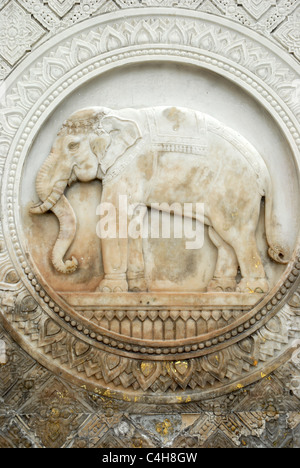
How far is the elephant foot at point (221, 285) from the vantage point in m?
4.21

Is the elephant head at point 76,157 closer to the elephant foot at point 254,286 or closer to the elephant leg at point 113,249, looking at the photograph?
the elephant leg at point 113,249

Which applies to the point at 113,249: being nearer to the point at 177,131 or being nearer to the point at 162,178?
the point at 162,178

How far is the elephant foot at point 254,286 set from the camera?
4219 millimetres

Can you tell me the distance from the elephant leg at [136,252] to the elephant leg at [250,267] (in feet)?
2.06

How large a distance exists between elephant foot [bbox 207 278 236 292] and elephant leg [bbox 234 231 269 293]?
0.05 meters

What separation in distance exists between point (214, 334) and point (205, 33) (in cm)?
197

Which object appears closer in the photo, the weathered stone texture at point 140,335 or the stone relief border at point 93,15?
the weathered stone texture at point 140,335

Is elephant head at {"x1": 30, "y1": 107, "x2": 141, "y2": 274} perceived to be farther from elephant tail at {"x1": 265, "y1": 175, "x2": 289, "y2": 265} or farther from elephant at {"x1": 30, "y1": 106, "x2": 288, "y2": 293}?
elephant tail at {"x1": 265, "y1": 175, "x2": 289, "y2": 265}

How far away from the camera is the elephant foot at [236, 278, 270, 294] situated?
166 inches

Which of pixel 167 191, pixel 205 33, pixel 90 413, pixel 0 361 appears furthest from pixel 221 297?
pixel 205 33

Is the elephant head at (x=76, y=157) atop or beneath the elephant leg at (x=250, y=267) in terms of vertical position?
atop

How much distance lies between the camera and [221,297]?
4.18 meters

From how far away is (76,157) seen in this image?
4203mm

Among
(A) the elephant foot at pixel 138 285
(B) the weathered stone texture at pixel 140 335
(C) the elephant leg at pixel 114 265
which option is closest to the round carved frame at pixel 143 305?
(B) the weathered stone texture at pixel 140 335
